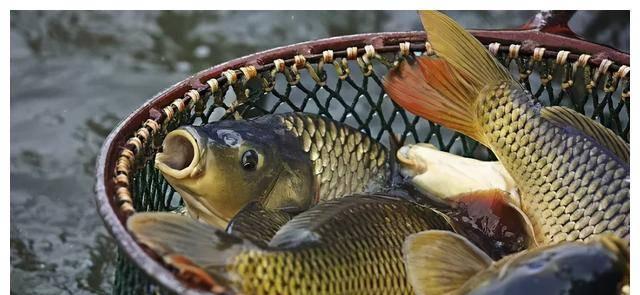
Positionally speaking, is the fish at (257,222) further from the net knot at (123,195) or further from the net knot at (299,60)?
the net knot at (299,60)

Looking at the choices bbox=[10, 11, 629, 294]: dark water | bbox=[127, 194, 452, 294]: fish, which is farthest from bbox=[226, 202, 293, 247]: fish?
bbox=[10, 11, 629, 294]: dark water

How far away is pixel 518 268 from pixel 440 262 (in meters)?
0.11

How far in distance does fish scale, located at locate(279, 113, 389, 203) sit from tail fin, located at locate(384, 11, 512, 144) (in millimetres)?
127

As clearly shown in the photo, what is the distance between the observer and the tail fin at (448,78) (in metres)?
1.66

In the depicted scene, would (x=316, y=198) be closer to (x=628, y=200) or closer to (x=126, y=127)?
(x=126, y=127)

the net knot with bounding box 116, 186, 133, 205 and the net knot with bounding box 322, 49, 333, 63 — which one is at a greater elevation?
the net knot with bounding box 322, 49, 333, 63

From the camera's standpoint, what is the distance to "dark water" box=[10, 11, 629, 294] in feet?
9.63

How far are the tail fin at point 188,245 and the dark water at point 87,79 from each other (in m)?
1.70

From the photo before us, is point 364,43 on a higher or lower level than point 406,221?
higher

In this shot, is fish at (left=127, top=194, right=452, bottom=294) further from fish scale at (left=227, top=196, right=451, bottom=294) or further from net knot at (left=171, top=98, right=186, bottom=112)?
net knot at (left=171, top=98, right=186, bottom=112)

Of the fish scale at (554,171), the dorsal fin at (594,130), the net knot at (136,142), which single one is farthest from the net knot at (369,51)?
the net knot at (136,142)
